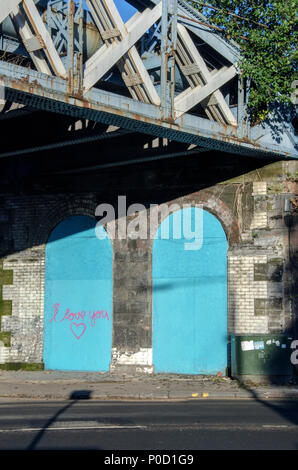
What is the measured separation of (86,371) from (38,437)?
8.94 meters

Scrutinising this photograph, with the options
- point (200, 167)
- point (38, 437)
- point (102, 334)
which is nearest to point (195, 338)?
point (102, 334)

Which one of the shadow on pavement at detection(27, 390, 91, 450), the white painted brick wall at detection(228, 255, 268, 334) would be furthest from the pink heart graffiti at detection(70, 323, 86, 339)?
the white painted brick wall at detection(228, 255, 268, 334)

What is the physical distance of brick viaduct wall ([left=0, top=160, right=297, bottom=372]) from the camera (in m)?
17.2

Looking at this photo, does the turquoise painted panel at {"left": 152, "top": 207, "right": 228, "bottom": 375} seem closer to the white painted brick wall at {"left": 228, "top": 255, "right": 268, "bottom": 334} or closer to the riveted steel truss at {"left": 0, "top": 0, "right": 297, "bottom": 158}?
the white painted brick wall at {"left": 228, "top": 255, "right": 268, "bottom": 334}

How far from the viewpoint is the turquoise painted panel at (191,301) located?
17.6 m

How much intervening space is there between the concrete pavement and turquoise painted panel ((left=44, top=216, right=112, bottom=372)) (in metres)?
0.51

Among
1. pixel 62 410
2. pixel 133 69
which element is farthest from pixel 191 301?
pixel 133 69

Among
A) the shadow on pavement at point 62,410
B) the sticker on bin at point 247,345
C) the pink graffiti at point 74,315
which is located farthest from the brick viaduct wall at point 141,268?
the shadow on pavement at point 62,410

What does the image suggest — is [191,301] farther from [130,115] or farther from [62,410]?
[130,115]

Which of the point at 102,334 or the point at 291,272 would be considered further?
the point at 102,334

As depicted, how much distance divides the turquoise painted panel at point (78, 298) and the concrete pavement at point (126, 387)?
0.51 meters

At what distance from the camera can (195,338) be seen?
1777cm
